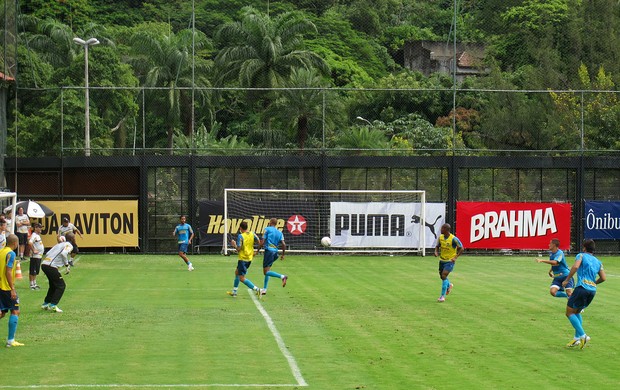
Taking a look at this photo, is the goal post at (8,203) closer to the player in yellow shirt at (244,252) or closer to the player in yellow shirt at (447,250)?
the player in yellow shirt at (244,252)

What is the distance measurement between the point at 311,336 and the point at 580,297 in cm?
485

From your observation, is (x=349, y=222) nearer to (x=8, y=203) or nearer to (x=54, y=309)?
(x=8, y=203)

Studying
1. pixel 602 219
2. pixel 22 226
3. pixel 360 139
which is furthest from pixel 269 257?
pixel 360 139

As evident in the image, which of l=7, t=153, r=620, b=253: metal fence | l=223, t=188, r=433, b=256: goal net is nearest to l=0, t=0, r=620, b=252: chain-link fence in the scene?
l=7, t=153, r=620, b=253: metal fence

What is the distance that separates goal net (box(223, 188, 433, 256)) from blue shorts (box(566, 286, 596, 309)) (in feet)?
91.6

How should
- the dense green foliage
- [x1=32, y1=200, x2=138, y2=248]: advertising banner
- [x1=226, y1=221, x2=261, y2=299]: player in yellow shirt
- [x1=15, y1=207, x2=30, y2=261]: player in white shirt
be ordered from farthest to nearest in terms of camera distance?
1. the dense green foliage
2. [x1=32, y1=200, x2=138, y2=248]: advertising banner
3. [x1=15, y1=207, x2=30, y2=261]: player in white shirt
4. [x1=226, y1=221, x2=261, y2=299]: player in yellow shirt

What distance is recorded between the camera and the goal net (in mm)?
45250

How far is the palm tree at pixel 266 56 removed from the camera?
216ft

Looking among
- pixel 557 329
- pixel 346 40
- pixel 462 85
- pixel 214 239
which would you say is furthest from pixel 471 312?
pixel 346 40

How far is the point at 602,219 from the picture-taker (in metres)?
45.9

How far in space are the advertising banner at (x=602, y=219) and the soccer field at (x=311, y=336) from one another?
15.7 meters

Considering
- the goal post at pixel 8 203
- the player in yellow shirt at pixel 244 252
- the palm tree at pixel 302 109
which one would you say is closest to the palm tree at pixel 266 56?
the palm tree at pixel 302 109

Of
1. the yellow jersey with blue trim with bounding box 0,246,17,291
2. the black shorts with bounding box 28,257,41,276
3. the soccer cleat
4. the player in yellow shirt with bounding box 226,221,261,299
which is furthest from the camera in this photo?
the black shorts with bounding box 28,257,41,276

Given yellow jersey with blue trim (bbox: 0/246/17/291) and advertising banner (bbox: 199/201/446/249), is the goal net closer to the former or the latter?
advertising banner (bbox: 199/201/446/249)
